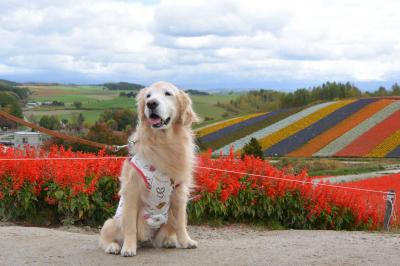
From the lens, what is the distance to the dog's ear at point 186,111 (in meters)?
5.66

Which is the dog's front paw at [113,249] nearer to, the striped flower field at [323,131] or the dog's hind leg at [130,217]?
the dog's hind leg at [130,217]

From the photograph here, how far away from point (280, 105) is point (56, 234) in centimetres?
7482

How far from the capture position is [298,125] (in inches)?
1742

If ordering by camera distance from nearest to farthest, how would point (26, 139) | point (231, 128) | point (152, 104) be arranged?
point (152, 104)
point (26, 139)
point (231, 128)

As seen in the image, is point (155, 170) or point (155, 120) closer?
point (155, 120)

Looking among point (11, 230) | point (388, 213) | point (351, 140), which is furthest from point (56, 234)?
point (351, 140)

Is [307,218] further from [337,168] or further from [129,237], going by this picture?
[337,168]

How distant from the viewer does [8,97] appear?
990 inches

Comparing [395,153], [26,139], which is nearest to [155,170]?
[26,139]

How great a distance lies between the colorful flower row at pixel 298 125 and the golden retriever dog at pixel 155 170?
32261 millimetres

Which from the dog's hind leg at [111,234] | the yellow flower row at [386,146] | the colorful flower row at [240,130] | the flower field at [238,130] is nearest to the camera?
the dog's hind leg at [111,234]

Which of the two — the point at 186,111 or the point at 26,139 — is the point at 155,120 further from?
the point at 26,139

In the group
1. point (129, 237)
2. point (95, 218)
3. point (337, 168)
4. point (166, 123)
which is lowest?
point (337, 168)

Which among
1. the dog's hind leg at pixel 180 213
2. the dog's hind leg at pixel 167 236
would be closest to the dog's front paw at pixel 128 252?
the dog's hind leg at pixel 167 236
